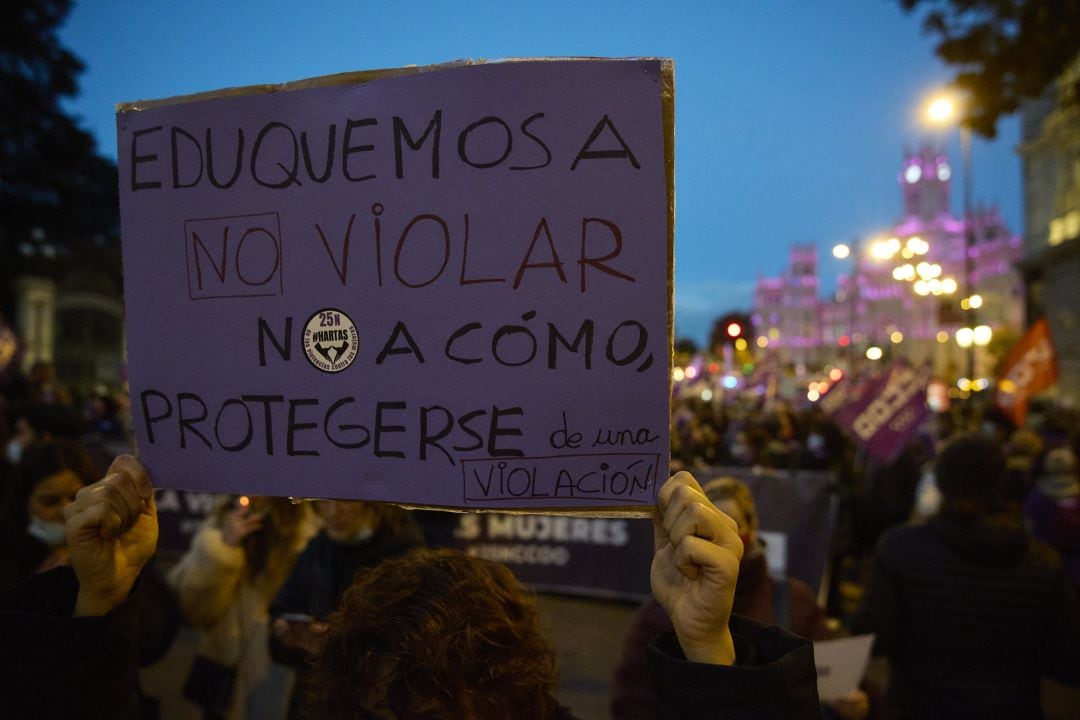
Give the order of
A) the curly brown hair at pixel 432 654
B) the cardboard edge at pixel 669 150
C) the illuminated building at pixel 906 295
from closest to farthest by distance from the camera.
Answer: the curly brown hair at pixel 432 654 → the cardboard edge at pixel 669 150 → the illuminated building at pixel 906 295

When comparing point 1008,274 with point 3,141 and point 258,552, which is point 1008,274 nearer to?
point 3,141

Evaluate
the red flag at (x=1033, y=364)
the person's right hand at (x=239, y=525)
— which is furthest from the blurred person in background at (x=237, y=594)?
the red flag at (x=1033, y=364)

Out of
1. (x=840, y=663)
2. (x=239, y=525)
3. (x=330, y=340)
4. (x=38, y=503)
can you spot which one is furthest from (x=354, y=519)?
(x=840, y=663)

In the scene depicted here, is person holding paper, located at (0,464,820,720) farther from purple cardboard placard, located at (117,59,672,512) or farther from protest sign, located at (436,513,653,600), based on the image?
protest sign, located at (436,513,653,600)

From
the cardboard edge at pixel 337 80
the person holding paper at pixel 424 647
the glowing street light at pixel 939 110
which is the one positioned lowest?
the person holding paper at pixel 424 647

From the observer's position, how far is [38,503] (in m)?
3.04

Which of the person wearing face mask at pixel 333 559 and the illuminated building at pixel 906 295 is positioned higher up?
the illuminated building at pixel 906 295

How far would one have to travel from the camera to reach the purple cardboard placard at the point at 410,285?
59.4 inches

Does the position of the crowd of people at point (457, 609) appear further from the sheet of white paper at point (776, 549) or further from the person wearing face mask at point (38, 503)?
the sheet of white paper at point (776, 549)

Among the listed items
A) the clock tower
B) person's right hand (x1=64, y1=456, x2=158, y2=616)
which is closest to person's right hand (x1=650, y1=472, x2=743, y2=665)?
person's right hand (x1=64, y1=456, x2=158, y2=616)

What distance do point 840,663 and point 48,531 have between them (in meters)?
2.86

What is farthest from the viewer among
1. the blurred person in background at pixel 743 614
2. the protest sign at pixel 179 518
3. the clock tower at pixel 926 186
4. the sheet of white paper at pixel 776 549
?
the clock tower at pixel 926 186

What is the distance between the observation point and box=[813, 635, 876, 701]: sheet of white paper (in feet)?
8.44

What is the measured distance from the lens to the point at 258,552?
132 inches
